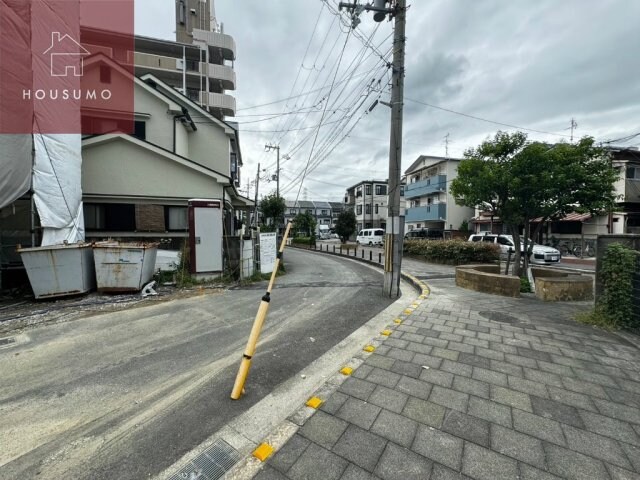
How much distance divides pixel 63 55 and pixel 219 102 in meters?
18.3

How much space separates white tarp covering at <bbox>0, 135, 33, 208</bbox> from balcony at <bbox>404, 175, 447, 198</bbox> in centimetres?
3187

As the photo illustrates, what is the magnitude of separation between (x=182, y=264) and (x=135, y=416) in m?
6.83

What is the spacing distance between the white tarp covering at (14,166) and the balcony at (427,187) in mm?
31874

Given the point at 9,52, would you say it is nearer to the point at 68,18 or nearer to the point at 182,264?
the point at 68,18

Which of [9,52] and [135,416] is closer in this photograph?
[135,416]

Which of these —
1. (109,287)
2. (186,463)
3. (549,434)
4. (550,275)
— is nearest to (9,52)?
(109,287)

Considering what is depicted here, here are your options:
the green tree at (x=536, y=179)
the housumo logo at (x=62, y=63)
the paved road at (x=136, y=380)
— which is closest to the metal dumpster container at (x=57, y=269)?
the paved road at (x=136, y=380)

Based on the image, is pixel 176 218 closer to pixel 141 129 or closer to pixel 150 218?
pixel 150 218

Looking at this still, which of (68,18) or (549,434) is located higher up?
(68,18)

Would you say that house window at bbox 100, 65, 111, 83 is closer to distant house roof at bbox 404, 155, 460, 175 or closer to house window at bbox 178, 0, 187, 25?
house window at bbox 178, 0, 187, 25

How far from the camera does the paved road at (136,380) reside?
2137 millimetres

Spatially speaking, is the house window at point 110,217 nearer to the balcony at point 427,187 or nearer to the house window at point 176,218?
the house window at point 176,218

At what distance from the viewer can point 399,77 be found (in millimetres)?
→ 7375

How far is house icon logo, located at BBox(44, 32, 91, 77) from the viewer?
833cm
